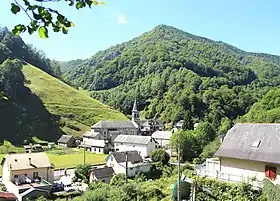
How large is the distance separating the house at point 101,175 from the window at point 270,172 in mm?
21353

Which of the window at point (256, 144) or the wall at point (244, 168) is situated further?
the window at point (256, 144)

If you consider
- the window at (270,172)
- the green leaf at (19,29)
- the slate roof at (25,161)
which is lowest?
the slate roof at (25,161)

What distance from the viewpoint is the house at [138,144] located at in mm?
54031

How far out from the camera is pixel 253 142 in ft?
62.4

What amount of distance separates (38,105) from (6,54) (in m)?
28.3

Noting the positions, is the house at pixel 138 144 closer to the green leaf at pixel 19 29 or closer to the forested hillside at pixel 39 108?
the forested hillside at pixel 39 108

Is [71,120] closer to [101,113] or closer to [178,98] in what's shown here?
[101,113]

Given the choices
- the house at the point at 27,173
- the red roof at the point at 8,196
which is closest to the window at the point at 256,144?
the house at the point at 27,173

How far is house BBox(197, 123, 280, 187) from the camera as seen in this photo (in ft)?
57.3

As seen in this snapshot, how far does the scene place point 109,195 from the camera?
24.3 meters

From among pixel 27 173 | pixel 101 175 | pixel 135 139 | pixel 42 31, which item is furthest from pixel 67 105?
pixel 42 31

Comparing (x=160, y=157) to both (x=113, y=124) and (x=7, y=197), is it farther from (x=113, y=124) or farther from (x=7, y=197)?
(x=113, y=124)

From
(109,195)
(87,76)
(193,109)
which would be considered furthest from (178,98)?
(109,195)

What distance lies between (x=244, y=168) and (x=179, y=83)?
381 feet
